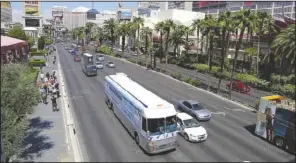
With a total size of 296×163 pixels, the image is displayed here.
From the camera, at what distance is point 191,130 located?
2464cm

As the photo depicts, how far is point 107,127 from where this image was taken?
27609 millimetres

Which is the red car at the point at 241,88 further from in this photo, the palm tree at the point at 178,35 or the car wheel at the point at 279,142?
the palm tree at the point at 178,35

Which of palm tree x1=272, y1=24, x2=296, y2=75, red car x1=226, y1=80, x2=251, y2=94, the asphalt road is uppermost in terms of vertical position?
palm tree x1=272, y1=24, x2=296, y2=75

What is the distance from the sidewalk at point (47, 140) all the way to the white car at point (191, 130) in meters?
9.42

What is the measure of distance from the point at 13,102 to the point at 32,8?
14517 centimetres

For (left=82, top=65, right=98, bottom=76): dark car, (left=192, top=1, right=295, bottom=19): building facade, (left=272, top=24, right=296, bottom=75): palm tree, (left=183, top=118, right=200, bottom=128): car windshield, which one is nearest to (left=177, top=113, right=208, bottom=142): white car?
(left=183, top=118, right=200, bottom=128): car windshield

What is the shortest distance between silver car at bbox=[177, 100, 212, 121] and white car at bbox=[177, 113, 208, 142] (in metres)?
3.86

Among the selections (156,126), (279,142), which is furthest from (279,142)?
(156,126)

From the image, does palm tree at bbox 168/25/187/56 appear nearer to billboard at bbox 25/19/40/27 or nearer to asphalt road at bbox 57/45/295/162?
asphalt road at bbox 57/45/295/162

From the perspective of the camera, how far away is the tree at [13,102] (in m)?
17.4

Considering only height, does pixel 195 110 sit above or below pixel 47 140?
above

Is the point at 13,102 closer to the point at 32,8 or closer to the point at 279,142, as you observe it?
the point at 279,142

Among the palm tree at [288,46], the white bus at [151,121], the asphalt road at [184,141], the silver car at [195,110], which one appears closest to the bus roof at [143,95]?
the white bus at [151,121]

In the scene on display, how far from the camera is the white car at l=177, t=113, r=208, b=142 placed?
79.3 ft
